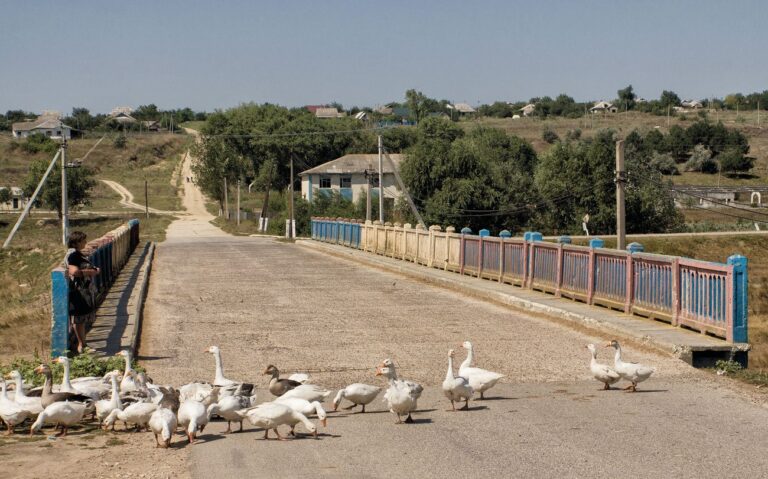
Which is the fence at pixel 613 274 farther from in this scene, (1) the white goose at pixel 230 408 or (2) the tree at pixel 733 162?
(2) the tree at pixel 733 162

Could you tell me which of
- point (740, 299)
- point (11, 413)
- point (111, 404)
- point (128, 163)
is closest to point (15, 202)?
point (128, 163)

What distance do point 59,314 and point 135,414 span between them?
4.61m

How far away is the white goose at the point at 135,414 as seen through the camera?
967cm

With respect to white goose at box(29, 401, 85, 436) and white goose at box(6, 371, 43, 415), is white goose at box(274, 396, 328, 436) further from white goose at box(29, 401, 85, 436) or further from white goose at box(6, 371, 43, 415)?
white goose at box(6, 371, 43, 415)

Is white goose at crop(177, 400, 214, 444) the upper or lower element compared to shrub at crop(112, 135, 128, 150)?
lower

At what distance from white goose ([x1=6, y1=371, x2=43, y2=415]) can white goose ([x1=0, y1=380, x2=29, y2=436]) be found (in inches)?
1.9

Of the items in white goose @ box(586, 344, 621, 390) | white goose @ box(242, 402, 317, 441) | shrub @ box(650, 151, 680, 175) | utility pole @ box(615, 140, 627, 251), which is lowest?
white goose @ box(586, 344, 621, 390)

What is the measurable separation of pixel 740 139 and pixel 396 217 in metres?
69.5

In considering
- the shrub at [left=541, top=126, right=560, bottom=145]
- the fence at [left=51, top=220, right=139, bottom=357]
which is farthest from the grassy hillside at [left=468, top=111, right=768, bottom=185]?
the fence at [left=51, top=220, right=139, bottom=357]

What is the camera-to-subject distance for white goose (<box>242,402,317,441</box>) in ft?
30.4

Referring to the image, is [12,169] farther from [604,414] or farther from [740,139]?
[604,414]

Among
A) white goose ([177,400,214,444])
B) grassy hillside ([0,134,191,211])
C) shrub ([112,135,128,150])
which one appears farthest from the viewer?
shrub ([112,135,128,150])

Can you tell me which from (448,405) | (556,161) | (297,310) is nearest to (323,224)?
(556,161)

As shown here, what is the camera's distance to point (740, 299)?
47.5ft
